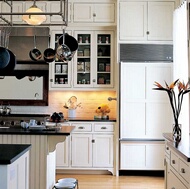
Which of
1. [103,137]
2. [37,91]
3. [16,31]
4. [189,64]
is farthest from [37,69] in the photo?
[189,64]

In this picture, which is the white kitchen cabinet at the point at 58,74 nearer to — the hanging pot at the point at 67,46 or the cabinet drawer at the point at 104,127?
the cabinet drawer at the point at 104,127

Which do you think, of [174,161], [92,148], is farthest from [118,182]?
[174,161]

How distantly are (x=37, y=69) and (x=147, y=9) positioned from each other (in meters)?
2.22

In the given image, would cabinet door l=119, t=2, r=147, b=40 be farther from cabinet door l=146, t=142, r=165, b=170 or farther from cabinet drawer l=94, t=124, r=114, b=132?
cabinet door l=146, t=142, r=165, b=170

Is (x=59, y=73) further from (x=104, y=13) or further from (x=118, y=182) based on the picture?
(x=118, y=182)

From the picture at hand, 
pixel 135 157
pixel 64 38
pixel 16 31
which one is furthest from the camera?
pixel 16 31

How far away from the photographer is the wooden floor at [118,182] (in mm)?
4551

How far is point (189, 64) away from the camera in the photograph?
4480 mm

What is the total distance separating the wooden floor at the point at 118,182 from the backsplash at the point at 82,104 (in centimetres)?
122

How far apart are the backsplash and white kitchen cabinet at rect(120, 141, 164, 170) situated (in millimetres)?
866

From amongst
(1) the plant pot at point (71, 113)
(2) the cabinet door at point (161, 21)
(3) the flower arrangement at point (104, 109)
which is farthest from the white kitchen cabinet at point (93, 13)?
(1) the plant pot at point (71, 113)

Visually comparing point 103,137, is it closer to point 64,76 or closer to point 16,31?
point 64,76

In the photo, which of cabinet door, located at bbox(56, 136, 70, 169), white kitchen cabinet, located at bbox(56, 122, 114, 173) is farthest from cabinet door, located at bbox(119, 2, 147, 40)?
cabinet door, located at bbox(56, 136, 70, 169)

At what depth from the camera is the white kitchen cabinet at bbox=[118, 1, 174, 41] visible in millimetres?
5242
